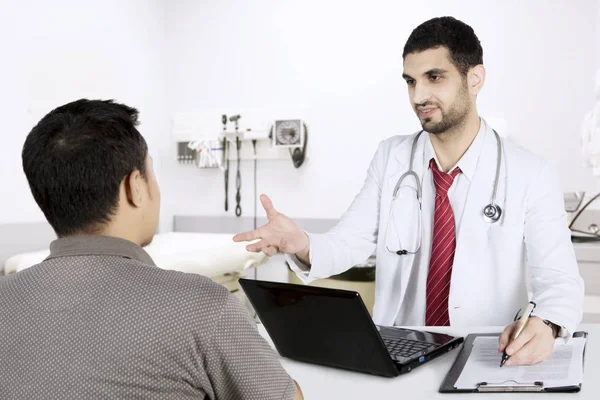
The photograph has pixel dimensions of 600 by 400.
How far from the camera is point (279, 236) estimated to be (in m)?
1.35

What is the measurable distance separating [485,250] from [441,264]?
110mm

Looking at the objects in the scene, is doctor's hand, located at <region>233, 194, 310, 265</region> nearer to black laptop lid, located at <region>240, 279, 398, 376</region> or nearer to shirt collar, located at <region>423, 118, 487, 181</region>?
black laptop lid, located at <region>240, 279, 398, 376</region>

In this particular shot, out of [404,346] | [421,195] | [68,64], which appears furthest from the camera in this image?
[68,64]

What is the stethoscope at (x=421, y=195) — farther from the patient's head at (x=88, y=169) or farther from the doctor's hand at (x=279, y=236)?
the patient's head at (x=88, y=169)

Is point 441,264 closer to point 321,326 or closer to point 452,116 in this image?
point 452,116

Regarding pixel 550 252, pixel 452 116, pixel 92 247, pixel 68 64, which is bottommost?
pixel 550 252

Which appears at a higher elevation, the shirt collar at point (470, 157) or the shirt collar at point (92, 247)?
the shirt collar at point (470, 157)

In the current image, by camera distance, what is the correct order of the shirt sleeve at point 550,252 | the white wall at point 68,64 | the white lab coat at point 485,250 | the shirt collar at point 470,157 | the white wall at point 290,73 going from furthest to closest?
the white wall at point 290,73, the white wall at point 68,64, the shirt collar at point 470,157, the white lab coat at point 485,250, the shirt sleeve at point 550,252

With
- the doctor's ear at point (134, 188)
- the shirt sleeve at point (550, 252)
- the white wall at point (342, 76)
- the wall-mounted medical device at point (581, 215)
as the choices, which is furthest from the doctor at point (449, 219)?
the white wall at point (342, 76)

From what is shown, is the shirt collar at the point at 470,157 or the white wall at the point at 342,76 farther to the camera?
the white wall at the point at 342,76

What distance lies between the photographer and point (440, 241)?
1.53m

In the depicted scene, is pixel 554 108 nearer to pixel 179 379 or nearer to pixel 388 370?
pixel 388 370

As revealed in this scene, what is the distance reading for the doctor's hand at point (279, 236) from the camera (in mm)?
1307

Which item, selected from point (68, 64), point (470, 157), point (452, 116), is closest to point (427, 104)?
point (452, 116)
